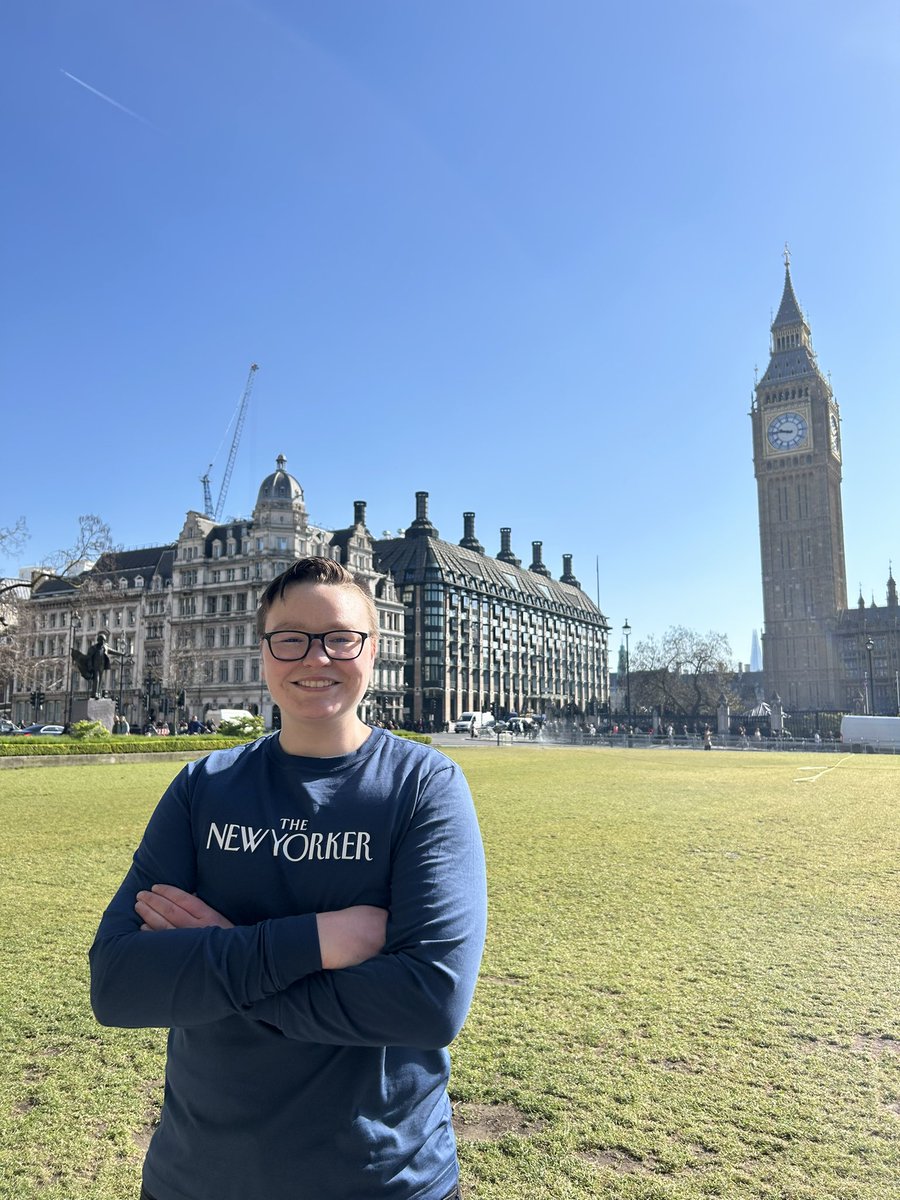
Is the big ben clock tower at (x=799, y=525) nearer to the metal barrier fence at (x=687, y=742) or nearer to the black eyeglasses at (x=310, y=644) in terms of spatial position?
the metal barrier fence at (x=687, y=742)

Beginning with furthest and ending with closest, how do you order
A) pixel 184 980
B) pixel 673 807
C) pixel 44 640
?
pixel 44 640 < pixel 673 807 < pixel 184 980

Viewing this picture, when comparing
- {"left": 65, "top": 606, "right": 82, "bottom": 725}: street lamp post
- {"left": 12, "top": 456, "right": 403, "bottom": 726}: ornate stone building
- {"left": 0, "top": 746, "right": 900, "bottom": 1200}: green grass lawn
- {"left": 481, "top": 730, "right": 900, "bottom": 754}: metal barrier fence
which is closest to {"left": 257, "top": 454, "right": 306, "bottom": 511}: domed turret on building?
{"left": 12, "top": 456, "right": 403, "bottom": 726}: ornate stone building

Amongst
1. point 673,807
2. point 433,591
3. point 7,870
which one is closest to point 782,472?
point 433,591

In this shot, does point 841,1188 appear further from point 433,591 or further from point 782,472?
point 782,472

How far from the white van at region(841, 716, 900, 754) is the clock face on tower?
74.3 m

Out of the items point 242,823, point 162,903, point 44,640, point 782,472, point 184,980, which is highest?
point 782,472

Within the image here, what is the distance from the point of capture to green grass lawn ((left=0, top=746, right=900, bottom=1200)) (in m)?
3.75

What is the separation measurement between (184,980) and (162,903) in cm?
26

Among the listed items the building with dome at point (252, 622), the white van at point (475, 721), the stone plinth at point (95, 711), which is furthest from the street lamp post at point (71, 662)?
the white van at point (475, 721)

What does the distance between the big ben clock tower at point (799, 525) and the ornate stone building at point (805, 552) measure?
14 centimetres

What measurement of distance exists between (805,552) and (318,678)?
124m

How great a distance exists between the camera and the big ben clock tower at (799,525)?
11306 cm

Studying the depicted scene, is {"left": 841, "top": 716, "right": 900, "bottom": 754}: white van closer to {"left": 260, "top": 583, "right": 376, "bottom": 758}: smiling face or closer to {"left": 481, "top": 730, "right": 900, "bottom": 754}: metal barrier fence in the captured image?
{"left": 481, "top": 730, "right": 900, "bottom": 754}: metal barrier fence

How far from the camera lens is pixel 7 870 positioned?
1003 cm
